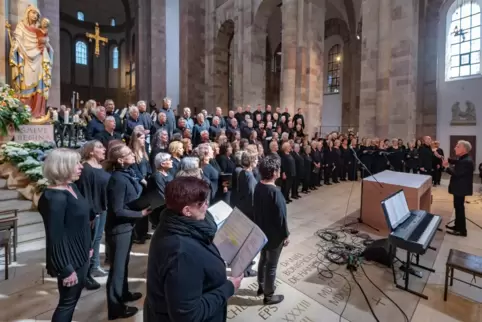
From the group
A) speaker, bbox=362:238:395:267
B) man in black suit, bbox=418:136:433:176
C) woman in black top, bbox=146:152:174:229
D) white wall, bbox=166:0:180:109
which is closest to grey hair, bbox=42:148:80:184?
woman in black top, bbox=146:152:174:229

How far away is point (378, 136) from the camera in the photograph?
12.0 metres

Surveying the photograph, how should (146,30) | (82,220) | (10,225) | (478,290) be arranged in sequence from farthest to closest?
(146,30)
(10,225)
(478,290)
(82,220)

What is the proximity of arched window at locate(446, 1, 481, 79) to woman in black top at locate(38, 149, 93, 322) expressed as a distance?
19.6m

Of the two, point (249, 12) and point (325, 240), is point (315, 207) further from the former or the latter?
point (249, 12)

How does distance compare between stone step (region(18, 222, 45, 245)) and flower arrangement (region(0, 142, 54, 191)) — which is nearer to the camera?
stone step (region(18, 222, 45, 245))

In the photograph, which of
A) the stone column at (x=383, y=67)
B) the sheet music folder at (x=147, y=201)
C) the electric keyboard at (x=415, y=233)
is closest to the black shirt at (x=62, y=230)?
the sheet music folder at (x=147, y=201)

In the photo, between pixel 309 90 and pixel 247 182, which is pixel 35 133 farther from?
pixel 309 90

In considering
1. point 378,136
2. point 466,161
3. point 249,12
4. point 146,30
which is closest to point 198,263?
point 466,161

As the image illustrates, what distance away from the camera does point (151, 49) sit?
1670 cm

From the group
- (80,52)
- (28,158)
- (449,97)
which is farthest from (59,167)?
(80,52)

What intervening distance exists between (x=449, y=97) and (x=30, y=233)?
19532mm

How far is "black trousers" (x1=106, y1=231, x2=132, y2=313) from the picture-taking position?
98.0 inches

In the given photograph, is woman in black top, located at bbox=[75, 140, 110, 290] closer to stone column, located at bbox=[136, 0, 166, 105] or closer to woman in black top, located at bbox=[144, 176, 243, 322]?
woman in black top, located at bbox=[144, 176, 243, 322]

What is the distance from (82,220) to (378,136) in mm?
12425
